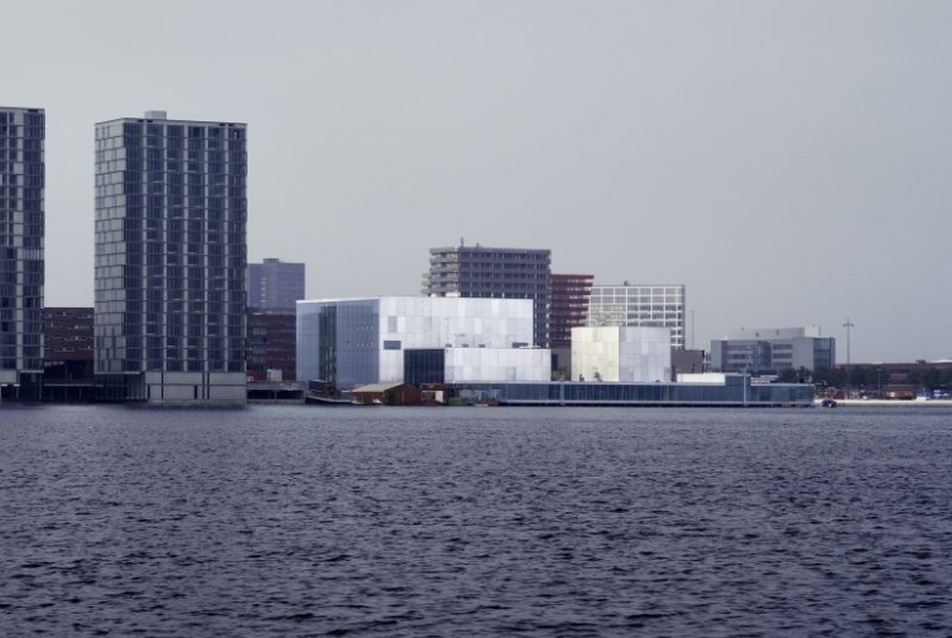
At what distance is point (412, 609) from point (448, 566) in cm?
1059

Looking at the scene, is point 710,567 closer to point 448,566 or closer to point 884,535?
point 448,566

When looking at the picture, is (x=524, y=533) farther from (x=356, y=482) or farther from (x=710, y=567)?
(x=356, y=482)

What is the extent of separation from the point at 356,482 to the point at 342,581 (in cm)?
5153

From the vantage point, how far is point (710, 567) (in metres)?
71.7

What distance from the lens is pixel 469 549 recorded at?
77.3 m

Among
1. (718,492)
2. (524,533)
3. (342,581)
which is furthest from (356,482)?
(342,581)

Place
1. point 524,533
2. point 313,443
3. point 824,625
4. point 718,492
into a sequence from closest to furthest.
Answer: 1. point 824,625
2. point 524,533
3. point 718,492
4. point 313,443

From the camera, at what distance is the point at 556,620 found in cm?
5894

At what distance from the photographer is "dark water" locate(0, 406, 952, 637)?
59.3 meters

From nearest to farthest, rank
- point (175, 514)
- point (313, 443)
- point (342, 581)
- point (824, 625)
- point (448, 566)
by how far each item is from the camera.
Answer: point (824, 625) < point (342, 581) < point (448, 566) < point (175, 514) < point (313, 443)

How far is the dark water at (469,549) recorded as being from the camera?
5931cm

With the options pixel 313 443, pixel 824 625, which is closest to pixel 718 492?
pixel 824 625

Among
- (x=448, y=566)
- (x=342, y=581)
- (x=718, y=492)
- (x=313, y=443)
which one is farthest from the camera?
(x=313, y=443)

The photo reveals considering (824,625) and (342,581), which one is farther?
(342,581)
